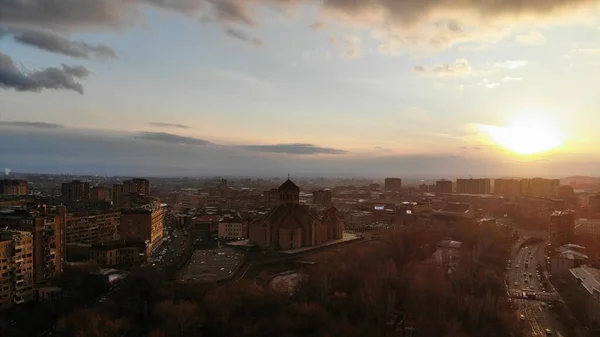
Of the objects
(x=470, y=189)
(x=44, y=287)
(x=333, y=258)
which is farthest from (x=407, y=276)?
(x=470, y=189)

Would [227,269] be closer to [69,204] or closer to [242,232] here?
[242,232]

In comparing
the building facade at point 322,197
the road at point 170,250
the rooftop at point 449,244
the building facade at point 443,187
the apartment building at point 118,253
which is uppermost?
the building facade at point 443,187

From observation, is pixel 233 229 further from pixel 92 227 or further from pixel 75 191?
pixel 75 191

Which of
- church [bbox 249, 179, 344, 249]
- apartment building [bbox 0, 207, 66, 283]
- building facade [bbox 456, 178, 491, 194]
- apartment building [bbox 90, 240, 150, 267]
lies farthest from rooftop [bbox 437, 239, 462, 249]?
building facade [bbox 456, 178, 491, 194]

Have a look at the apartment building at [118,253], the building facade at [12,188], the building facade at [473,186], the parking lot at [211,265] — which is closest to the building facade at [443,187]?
the building facade at [473,186]

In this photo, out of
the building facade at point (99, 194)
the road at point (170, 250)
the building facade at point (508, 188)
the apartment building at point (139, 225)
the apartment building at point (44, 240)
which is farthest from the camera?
the building facade at point (508, 188)

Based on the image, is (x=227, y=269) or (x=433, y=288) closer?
(x=433, y=288)

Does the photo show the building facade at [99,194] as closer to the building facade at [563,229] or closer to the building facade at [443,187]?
the building facade at [563,229]

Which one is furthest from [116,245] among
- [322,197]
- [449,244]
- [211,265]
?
[322,197]
